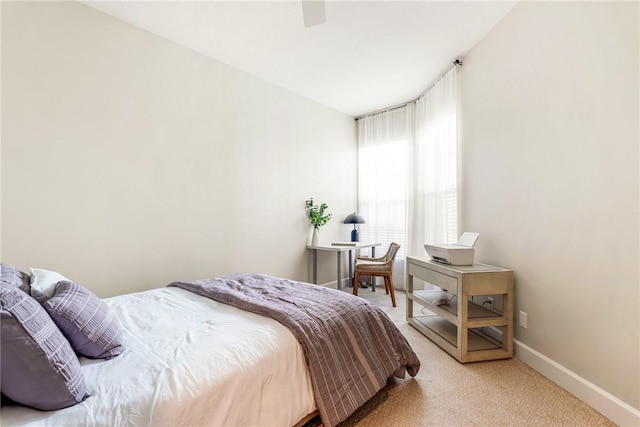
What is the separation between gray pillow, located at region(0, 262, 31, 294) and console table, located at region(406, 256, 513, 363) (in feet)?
8.08

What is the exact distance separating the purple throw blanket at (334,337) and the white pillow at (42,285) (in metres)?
0.79

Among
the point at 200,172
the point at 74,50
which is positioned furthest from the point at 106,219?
the point at 74,50

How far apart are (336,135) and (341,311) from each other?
3.24 meters

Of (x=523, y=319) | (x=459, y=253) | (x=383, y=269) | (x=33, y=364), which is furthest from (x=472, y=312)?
(x=33, y=364)

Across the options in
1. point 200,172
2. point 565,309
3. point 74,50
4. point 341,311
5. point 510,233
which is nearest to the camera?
point 341,311

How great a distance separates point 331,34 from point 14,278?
2.65 m

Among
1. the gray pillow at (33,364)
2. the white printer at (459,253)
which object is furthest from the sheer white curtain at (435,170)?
the gray pillow at (33,364)

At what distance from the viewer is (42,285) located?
127 cm

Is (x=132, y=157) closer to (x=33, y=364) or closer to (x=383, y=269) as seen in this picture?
(x=33, y=364)

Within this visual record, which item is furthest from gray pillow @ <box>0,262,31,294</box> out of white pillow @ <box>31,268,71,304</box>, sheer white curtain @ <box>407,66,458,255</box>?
sheer white curtain @ <box>407,66,458,255</box>

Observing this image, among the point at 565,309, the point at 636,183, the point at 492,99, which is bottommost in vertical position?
the point at 565,309

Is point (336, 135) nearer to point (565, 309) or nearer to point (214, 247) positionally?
point (214, 247)

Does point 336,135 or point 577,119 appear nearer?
point 577,119

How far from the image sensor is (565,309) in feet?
5.86
